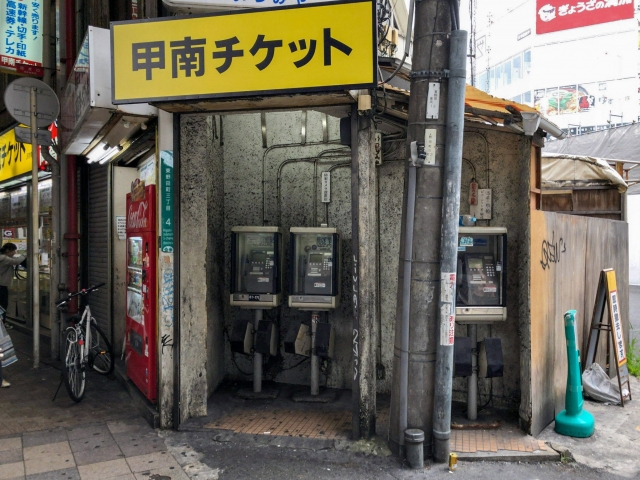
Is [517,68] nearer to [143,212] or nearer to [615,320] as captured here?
[615,320]

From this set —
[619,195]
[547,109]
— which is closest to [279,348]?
[619,195]

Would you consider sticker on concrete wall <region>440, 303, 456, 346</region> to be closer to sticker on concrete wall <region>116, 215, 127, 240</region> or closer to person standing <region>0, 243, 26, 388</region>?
sticker on concrete wall <region>116, 215, 127, 240</region>

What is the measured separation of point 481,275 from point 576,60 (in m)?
33.6

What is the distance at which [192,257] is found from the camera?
541 cm

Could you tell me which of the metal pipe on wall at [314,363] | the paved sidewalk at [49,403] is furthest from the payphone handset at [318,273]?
the paved sidewalk at [49,403]

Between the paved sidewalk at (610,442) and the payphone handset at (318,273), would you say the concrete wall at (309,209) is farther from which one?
the paved sidewalk at (610,442)

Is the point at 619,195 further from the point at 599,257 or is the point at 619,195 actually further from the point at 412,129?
the point at 412,129

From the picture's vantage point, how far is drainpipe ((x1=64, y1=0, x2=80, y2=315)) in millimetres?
8070

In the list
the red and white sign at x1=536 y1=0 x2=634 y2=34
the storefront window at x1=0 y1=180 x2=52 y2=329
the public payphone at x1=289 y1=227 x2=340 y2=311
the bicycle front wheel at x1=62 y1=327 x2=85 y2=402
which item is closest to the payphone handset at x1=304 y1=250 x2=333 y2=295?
the public payphone at x1=289 y1=227 x2=340 y2=311

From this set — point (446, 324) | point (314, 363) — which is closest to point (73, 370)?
point (314, 363)

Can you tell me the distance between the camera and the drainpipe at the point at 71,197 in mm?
8070

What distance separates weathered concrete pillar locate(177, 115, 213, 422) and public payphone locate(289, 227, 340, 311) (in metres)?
1.09

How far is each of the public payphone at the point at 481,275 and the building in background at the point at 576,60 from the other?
83.8ft

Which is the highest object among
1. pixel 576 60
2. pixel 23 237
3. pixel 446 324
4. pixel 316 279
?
pixel 576 60
